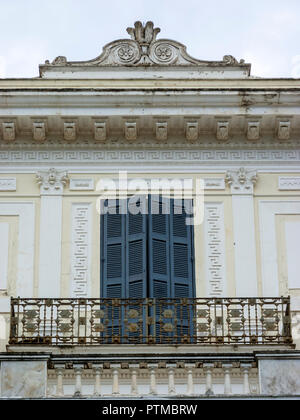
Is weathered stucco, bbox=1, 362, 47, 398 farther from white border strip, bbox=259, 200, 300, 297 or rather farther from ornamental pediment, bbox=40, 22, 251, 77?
ornamental pediment, bbox=40, 22, 251, 77

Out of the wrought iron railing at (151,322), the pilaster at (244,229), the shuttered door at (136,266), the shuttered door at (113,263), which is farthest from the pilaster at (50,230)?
the pilaster at (244,229)

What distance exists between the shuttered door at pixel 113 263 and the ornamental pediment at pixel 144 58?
8.71 feet

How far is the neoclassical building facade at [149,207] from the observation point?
788 inches

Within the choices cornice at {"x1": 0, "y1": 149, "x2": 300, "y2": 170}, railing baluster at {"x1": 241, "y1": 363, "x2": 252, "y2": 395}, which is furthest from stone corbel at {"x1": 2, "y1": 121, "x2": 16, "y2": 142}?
railing baluster at {"x1": 241, "y1": 363, "x2": 252, "y2": 395}

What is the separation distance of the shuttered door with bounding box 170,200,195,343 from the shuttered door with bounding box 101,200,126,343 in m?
0.78

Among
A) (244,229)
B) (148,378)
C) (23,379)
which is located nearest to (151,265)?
(244,229)

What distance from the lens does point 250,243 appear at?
69.8 ft

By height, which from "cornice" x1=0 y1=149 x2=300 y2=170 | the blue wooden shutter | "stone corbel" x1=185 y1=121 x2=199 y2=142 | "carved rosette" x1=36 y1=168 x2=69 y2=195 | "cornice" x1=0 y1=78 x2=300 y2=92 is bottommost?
the blue wooden shutter

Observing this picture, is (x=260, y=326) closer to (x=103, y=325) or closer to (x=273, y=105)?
(x=103, y=325)

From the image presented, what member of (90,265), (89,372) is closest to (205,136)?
(90,265)

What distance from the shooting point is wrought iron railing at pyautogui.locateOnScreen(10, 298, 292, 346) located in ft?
64.6

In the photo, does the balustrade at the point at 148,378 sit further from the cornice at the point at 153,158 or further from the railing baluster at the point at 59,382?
the cornice at the point at 153,158

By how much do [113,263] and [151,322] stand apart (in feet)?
5.22

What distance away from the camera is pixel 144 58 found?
23.0 meters
